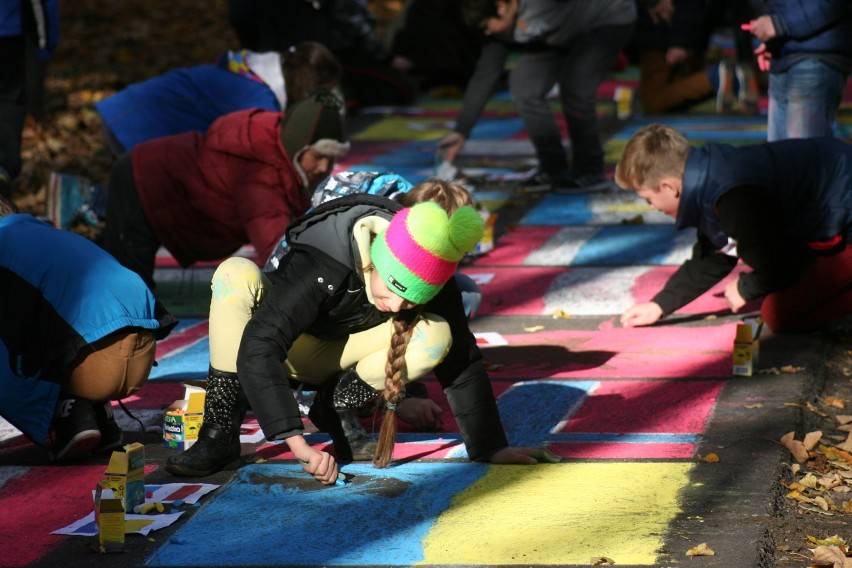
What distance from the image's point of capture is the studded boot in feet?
14.8

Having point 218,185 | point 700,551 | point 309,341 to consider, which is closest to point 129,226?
point 218,185

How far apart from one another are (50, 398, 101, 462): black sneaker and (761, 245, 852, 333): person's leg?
301 cm

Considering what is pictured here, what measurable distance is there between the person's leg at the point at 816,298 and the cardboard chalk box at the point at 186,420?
8.69 ft

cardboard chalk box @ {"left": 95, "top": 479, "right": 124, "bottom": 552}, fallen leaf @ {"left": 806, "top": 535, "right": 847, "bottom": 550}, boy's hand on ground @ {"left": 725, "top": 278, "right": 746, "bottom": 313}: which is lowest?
boy's hand on ground @ {"left": 725, "top": 278, "right": 746, "bottom": 313}

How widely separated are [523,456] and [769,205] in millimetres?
1800

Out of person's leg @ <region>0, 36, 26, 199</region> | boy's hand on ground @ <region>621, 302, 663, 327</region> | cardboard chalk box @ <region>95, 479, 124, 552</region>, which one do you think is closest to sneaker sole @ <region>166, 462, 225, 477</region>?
cardboard chalk box @ <region>95, 479, 124, 552</region>

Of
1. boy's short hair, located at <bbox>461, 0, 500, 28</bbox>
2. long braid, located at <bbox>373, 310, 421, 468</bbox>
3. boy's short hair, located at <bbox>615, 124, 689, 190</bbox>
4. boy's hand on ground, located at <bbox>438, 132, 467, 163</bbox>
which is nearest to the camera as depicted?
long braid, located at <bbox>373, 310, 421, 468</bbox>

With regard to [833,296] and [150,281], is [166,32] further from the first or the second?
[833,296]

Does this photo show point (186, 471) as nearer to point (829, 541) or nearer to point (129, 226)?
point (829, 541)

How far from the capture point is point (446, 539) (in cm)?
→ 380

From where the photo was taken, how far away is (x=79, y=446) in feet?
14.8

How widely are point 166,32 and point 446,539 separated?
14.7 m

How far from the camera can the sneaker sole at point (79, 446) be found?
14.8 ft

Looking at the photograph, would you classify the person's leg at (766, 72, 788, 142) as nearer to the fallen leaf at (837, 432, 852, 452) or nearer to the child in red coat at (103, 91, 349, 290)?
the child in red coat at (103, 91, 349, 290)
